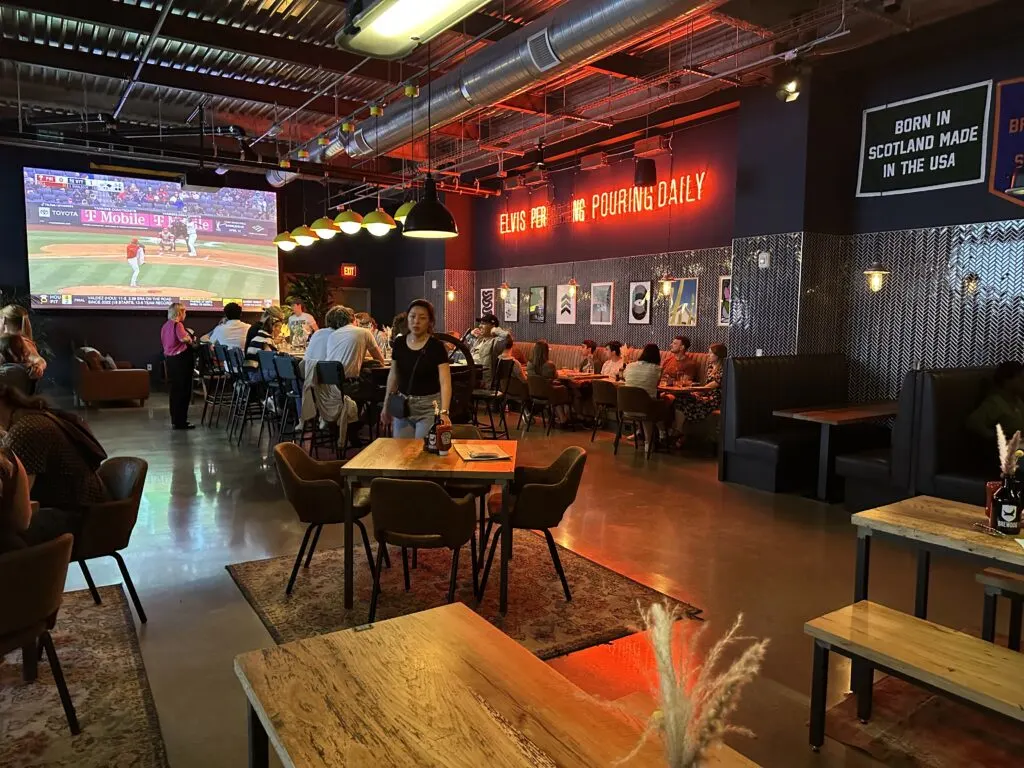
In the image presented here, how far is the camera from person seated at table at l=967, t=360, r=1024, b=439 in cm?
515

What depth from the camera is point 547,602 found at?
3.84 m

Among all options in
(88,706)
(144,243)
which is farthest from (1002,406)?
(144,243)

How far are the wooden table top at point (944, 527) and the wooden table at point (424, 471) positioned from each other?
162cm

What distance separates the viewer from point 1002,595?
2996mm

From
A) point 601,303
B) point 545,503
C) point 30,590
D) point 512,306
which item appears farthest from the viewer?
point 512,306

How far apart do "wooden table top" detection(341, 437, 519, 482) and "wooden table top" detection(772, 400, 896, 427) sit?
337 centimetres

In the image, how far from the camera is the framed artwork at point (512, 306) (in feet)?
44.7

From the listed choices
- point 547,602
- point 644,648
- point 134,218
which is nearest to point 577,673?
point 644,648

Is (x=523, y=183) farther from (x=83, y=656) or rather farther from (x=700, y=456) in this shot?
(x=83, y=656)

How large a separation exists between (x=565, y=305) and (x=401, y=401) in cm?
796

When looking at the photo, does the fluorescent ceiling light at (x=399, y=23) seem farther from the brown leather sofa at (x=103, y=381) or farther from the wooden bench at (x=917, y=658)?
the brown leather sofa at (x=103, y=381)

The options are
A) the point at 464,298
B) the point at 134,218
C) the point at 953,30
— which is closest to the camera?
the point at 953,30

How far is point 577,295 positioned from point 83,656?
32.5 feet

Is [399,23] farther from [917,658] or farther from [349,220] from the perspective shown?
[349,220]
